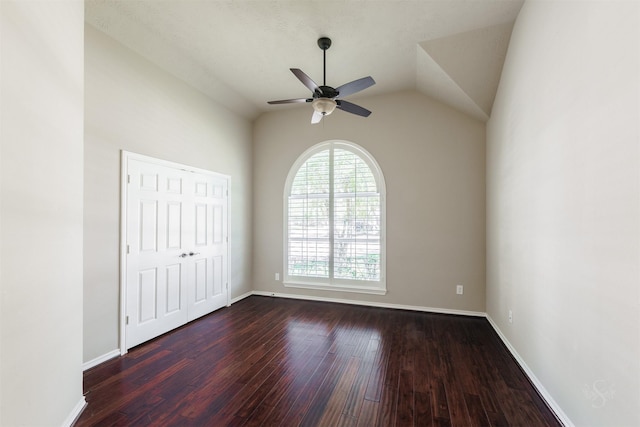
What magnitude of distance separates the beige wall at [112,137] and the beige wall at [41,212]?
70 centimetres

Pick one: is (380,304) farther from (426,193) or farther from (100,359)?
(100,359)

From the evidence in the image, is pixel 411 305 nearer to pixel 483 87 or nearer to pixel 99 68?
pixel 483 87

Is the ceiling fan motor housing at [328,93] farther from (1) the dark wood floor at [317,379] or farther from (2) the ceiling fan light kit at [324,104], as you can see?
(1) the dark wood floor at [317,379]

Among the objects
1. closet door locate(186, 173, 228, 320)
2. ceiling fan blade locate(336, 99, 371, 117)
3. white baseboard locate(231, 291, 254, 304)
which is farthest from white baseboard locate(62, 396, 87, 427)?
ceiling fan blade locate(336, 99, 371, 117)


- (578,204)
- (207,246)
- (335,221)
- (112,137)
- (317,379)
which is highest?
(112,137)

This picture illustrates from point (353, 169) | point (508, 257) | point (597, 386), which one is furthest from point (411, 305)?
point (597, 386)

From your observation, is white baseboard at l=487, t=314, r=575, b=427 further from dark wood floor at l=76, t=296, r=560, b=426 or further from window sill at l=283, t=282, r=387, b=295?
window sill at l=283, t=282, r=387, b=295

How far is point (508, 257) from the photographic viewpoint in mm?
3006

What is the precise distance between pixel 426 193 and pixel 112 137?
398 centimetres

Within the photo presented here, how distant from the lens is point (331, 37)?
301 cm

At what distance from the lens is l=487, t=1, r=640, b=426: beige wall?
133cm

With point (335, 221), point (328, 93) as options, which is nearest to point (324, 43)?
point (328, 93)

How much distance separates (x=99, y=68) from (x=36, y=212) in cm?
191

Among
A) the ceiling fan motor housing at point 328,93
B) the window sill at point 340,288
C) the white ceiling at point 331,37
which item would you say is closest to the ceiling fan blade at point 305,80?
the ceiling fan motor housing at point 328,93
